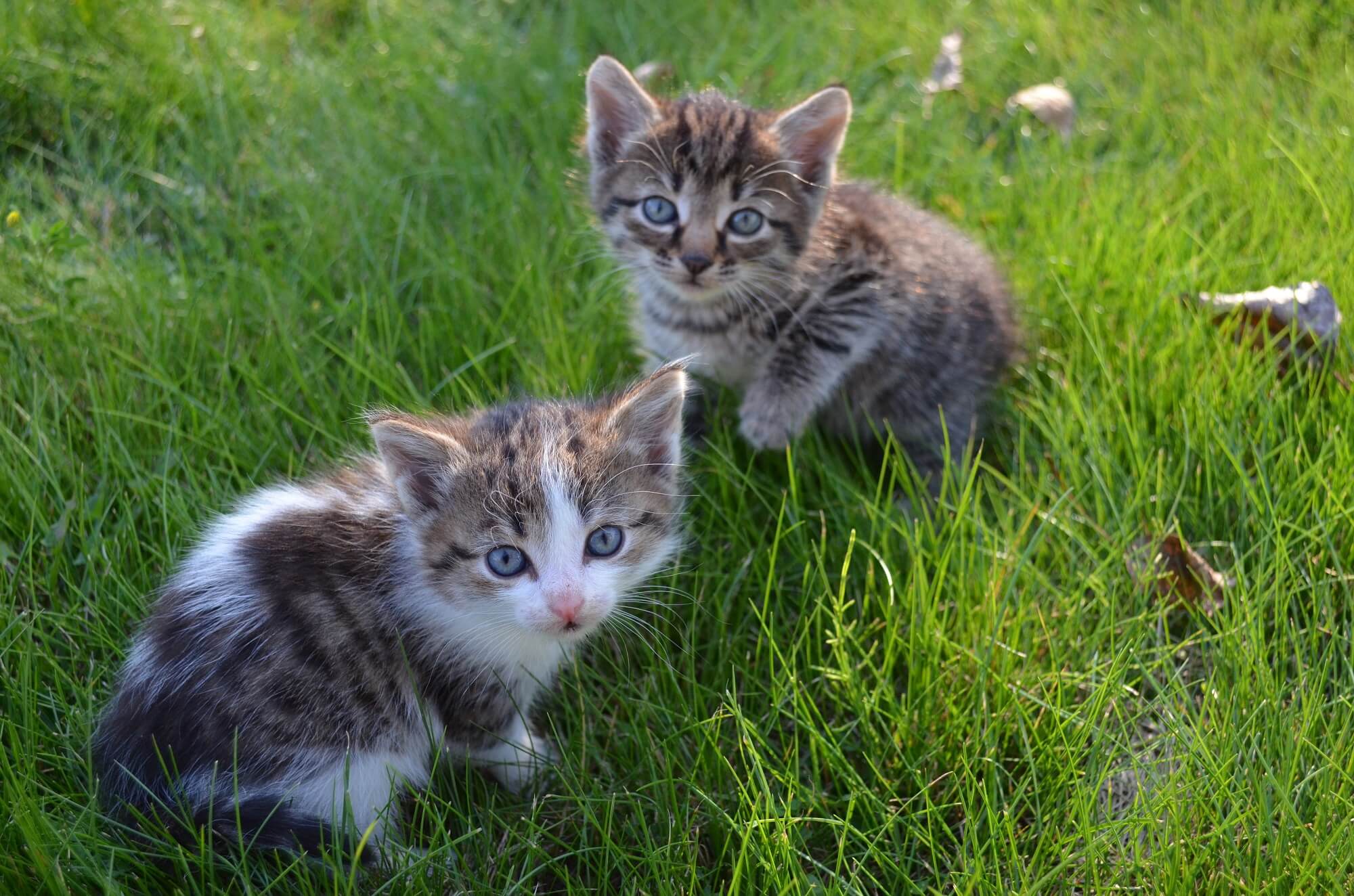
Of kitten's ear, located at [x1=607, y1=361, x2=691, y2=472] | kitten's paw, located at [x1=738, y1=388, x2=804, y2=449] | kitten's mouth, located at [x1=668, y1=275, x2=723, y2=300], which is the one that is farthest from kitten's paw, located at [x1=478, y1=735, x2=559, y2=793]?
kitten's mouth, located at [x1=668, y1=275, x2=723, y2=300]

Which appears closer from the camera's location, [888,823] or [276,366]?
[888,823]

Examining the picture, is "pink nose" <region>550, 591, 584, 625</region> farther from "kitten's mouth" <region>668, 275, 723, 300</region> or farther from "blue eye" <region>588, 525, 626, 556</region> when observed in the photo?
→ "kitten's mouth" <region>668, 275, 723, 300</region>

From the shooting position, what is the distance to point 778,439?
2914mm

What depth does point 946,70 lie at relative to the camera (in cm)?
445

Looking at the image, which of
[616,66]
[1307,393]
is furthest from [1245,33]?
[616,66]

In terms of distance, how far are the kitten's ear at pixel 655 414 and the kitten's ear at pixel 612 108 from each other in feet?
3.13

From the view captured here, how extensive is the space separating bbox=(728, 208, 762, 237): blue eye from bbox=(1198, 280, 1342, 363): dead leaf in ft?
4.41

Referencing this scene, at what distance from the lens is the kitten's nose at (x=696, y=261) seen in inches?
111

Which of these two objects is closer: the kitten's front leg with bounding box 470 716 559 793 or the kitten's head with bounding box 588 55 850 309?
the kitten's front leg with bounding box 470 716 559 793

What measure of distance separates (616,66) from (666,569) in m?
1.36

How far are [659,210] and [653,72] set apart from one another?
4.89 feet

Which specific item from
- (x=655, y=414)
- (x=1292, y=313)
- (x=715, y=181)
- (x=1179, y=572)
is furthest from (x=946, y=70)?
(x=655, y=414)

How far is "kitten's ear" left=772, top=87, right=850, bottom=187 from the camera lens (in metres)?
2.89

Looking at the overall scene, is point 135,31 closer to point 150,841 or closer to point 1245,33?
point 150,841
